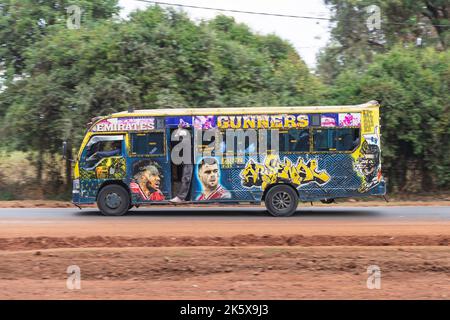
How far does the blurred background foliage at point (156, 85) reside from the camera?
80.4ft

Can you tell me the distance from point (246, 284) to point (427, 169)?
17.1 meters

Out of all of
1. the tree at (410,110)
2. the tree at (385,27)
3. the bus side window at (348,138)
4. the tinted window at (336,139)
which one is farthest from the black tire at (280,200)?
the tree at (385,27)

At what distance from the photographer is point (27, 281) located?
10375mm

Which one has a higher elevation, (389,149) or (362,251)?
(389,149)

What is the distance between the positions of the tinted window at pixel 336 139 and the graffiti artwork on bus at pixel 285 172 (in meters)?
0.47

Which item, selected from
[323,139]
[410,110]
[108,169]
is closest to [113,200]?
[108,169]

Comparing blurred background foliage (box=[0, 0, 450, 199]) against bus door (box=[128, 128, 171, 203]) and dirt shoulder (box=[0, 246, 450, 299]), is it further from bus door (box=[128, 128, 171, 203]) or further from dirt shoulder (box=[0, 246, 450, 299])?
dirt shoulder (box=[0, 246, 450, 299])

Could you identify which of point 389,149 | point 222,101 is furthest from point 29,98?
point 389,149

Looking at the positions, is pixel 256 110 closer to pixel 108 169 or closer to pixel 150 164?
pixel 150 164

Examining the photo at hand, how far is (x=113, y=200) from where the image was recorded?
1823 centimetres

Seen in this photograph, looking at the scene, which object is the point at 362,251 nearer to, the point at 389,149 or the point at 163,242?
the point at 163,242

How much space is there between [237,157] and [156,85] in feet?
26.0

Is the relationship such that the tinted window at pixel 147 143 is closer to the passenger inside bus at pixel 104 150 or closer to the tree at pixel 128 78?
the passenger inside bus at pixel 104 150
